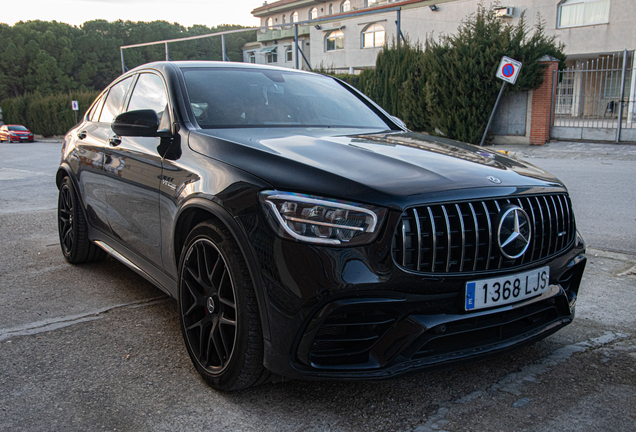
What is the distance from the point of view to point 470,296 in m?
2.18

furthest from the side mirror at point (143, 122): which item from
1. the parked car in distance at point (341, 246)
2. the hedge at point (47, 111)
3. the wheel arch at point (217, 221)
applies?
the hedge at point (47, 111)

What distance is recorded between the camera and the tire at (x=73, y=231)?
4.45 metres

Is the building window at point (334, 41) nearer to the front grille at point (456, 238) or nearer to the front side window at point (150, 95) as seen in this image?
the front side window at point (150, 95)

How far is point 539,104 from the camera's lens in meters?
18.1

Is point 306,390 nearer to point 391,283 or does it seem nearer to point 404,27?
point 391,283

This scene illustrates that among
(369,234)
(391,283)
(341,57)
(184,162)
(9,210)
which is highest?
(341,57)

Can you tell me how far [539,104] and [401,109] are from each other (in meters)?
5.16

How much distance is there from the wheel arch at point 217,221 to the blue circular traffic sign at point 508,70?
1483 cm

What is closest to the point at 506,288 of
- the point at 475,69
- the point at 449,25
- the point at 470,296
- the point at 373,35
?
the point at 470,296

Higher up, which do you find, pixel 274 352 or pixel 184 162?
pixel 184 162

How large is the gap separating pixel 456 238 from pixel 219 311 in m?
1.09

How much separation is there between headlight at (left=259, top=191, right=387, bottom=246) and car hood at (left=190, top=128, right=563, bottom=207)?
45 mm

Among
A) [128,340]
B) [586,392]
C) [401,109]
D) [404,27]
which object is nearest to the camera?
[586,392]

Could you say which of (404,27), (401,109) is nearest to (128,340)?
(401,109)
